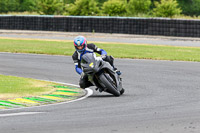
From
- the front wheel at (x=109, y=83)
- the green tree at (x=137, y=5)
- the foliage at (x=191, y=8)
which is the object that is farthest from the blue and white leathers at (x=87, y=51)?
the foliage at (x=191, y=8)

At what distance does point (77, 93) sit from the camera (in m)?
11.8

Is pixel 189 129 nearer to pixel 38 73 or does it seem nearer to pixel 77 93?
pixel 77 93

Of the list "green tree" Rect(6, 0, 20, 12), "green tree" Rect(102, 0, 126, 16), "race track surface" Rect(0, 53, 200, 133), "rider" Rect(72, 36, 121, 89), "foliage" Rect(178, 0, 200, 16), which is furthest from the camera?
"foliage" Rect(178, 0, 200, 16)

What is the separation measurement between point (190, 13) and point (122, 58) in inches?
2116

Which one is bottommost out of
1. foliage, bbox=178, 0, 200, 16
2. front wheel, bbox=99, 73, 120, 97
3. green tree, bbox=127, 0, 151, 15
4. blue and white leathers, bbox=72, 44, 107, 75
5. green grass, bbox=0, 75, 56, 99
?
foliage, bbox=178, 0, 200, 16

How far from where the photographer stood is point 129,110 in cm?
892

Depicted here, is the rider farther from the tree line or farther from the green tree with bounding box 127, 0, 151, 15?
the green tree with bounding box 127, 0, 151, 15

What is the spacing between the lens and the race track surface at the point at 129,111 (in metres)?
7.30

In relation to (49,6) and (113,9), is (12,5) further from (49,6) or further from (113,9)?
(113,9)

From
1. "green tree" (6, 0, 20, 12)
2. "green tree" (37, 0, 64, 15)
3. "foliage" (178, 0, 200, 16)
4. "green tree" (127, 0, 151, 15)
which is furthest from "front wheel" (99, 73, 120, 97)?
"foliage" (178, 0, 200, 16)

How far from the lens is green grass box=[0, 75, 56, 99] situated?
11.4 metres

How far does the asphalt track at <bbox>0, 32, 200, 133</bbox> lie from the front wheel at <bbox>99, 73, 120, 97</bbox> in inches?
7.0

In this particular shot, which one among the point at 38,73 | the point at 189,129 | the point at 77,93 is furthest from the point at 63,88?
the point at 189,129

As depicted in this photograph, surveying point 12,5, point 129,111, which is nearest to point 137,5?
point 12,5
